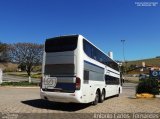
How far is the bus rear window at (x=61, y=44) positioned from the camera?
14.4m

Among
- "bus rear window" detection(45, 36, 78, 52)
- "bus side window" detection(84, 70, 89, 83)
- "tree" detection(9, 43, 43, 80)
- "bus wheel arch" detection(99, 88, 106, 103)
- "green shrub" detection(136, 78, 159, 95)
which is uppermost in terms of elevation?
"tree" detection(9, 43, 43, 80)

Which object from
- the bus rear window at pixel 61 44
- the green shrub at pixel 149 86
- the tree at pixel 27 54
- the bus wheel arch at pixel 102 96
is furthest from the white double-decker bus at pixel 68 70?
the tree at pixel 27 54

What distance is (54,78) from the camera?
1455 cm

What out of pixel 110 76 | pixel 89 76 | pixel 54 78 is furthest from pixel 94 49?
pixel 110 76

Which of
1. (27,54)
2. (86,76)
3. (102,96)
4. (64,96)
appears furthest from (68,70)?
(27,54)

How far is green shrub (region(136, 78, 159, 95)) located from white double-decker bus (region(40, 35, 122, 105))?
7.20 meters

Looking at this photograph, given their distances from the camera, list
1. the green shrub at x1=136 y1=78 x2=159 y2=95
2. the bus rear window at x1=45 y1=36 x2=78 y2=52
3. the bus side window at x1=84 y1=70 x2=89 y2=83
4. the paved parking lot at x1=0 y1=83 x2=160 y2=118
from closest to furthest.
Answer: the paved parking lot at x1=0 y1=83 x2=160 y2=118
the bus rear window at x1=45 y1=36 x2=78 y2=52
the bus side window at x1=84 y1=70 x2=89 y2=83
the green shrub at x1=136 y1=78 x2=159 y2=95

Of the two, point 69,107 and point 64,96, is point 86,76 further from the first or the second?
point 69,107

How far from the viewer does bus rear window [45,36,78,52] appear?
565 inches

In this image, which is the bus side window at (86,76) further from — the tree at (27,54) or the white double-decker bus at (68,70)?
the tree at (27,54)

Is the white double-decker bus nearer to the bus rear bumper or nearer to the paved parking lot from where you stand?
the bus rear bumper

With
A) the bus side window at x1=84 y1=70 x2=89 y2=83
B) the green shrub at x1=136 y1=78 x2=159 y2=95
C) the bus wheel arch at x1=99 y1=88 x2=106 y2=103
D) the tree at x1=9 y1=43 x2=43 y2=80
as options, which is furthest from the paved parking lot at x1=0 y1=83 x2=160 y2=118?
the tree at x1=9 y1=43 x2=43 y2=80

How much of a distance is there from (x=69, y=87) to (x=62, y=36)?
2684 millimetres

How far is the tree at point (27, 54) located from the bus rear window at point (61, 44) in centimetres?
3068
